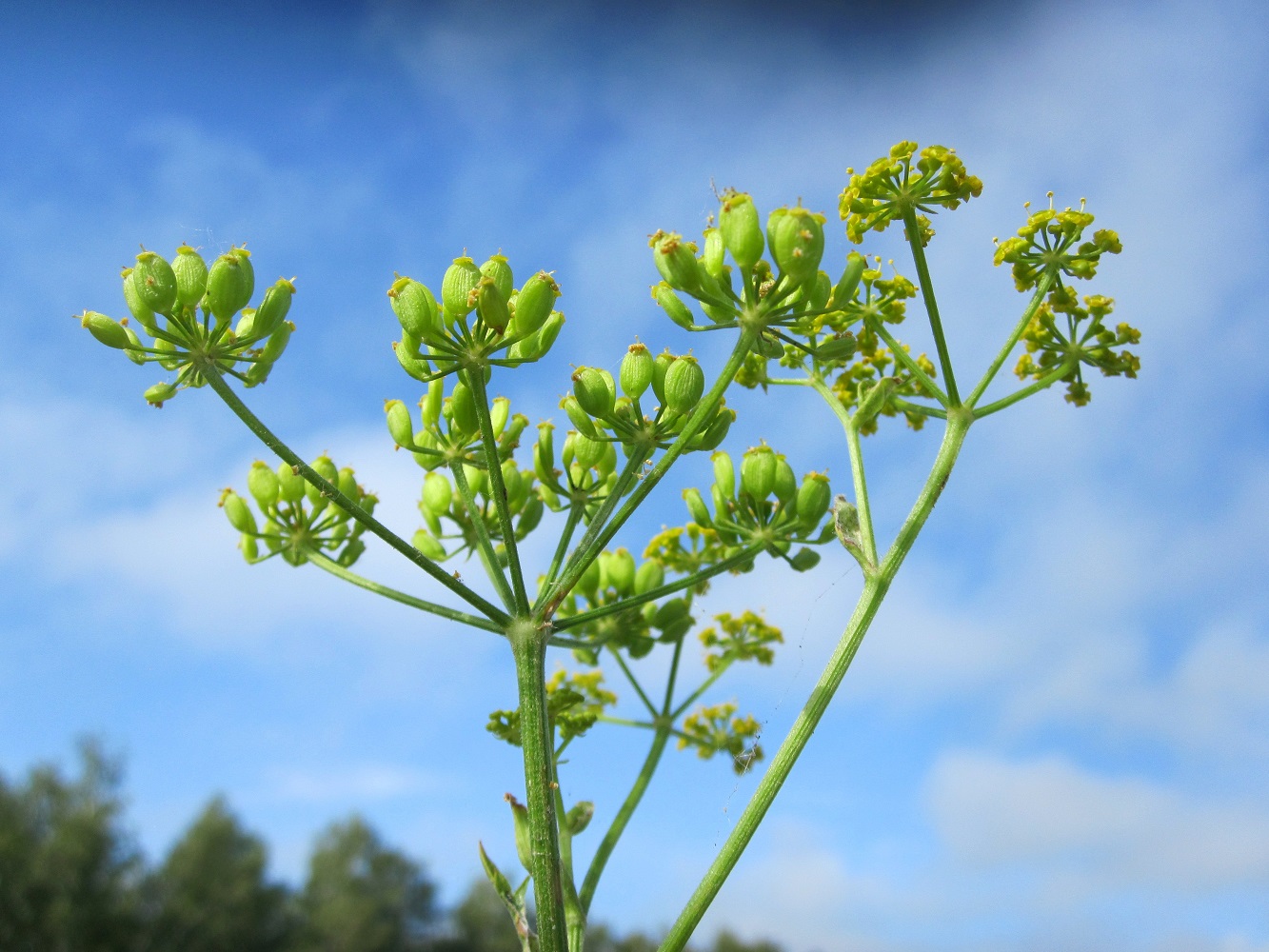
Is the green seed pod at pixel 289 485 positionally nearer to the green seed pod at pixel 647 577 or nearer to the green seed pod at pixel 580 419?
the green seed pod at pixel 580 419

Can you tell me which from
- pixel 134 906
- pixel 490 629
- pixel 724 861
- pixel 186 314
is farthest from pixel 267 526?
pixel 134 906

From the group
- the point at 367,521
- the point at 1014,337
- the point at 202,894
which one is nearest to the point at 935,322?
the point at 1014,337

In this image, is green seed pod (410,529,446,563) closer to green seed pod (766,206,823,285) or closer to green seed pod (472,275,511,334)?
green seed pod (472,275,511,334)

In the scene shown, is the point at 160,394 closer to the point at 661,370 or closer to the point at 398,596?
the point at 398,596

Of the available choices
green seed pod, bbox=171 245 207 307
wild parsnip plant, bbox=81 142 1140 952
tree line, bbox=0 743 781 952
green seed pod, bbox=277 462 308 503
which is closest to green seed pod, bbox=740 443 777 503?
wild parsnip plant, bbox=81 142 1140 952

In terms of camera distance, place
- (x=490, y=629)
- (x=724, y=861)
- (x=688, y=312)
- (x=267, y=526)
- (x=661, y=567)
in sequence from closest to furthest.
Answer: (x=724, y=861), (x=490, y=629), (x=688, y=312), (x=267, y=526), (x=661, y=567)

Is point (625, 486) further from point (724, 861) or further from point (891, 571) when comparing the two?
point (724, 861)

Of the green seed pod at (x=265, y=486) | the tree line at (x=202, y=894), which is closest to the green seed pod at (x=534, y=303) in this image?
the green seed pod at (x=265, y=486)
